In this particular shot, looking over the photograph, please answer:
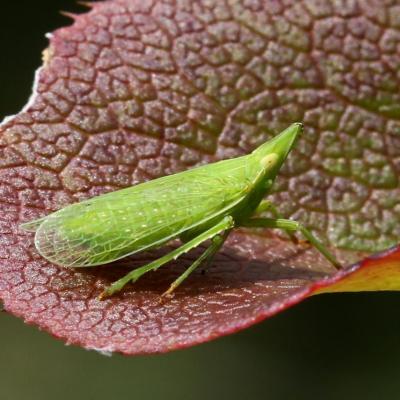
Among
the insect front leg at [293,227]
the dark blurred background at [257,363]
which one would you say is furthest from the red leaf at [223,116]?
the dark blurred background at [257,363]

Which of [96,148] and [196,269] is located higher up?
[96,148]

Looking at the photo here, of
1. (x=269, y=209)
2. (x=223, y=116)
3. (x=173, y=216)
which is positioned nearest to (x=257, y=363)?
(x=269, y=209)

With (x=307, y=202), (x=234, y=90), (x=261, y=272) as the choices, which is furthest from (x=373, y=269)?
(x=234, y=90)

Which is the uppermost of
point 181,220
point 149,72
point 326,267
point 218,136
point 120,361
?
point 149,72

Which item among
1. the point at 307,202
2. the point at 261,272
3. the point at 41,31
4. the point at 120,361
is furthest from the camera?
→ the point at 41,31

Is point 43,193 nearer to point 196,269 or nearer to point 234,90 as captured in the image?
point 196,269

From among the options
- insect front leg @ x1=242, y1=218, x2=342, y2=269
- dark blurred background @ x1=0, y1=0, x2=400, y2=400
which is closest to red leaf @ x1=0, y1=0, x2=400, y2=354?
insect front leg @ x1=242, y1=218, x2=342, y2=269
